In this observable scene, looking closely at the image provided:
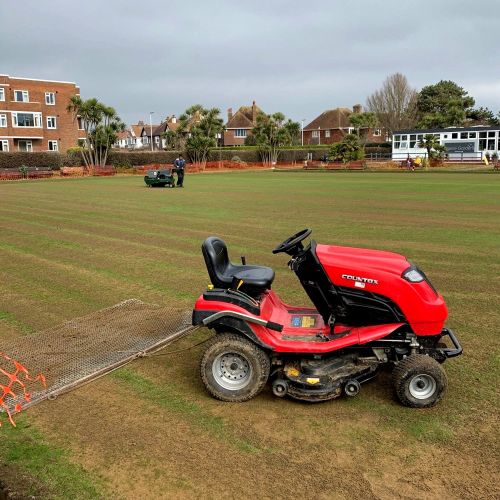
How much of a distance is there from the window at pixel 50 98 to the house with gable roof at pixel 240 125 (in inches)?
1389

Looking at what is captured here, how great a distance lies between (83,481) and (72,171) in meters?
48.2

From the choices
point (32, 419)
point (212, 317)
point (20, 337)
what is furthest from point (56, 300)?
point (212, 317)

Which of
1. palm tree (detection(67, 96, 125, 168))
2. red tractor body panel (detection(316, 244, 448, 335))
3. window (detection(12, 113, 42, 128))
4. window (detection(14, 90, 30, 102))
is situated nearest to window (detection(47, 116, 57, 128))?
window (detection(12, 113, 42, 128))

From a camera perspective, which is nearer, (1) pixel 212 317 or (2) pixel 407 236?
(1) pixel 212 317

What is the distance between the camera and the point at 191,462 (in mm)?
3303

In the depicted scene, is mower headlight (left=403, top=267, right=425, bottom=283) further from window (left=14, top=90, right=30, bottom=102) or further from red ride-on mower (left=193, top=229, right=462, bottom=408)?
window (left=14, top=90, right=30, bottom=102)

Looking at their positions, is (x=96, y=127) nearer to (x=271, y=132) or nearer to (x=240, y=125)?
(x=271, y=132)

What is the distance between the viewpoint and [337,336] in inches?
158

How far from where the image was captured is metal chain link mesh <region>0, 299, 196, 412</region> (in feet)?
14.9

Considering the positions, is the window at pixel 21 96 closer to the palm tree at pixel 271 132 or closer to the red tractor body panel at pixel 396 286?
the palm tree at pixel 271 132

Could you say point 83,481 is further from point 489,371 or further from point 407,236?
point 407,236

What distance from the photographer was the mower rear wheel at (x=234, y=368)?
4.02 m

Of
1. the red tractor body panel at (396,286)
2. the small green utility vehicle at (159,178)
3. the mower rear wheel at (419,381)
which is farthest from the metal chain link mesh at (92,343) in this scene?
the small green utility vehicle at (159,178)

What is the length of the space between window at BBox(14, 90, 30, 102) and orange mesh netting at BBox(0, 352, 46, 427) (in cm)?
6520
